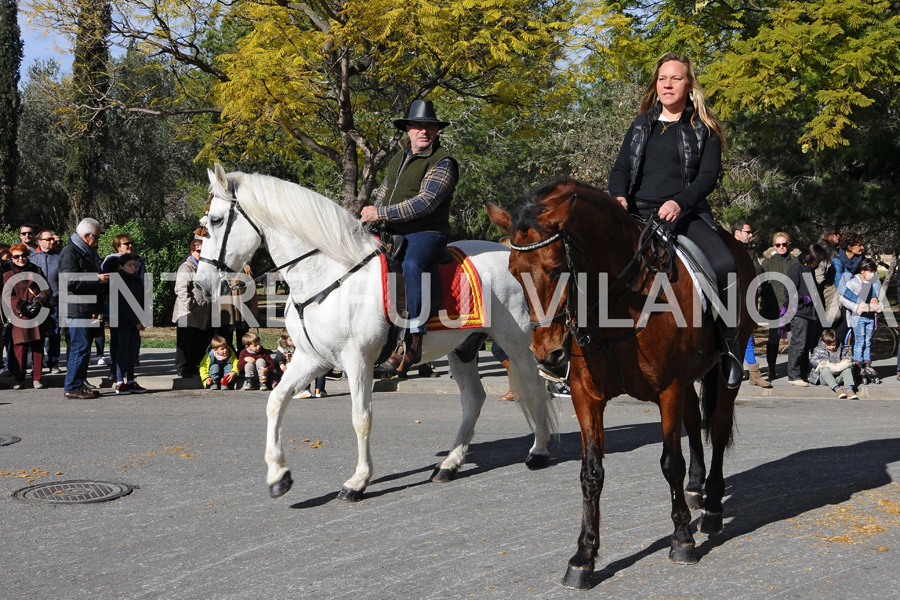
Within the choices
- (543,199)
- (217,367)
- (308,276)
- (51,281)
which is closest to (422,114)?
(308,276)

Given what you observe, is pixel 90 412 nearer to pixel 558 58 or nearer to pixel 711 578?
pixel 711 578

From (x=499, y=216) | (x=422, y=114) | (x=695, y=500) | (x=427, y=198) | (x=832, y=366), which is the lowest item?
(x=695, y=500)

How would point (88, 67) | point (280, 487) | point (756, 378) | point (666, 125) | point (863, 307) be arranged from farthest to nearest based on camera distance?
point (88, 67) < point (863, 307) < point (756, 378) < point (280, 487) < point (666, 125)

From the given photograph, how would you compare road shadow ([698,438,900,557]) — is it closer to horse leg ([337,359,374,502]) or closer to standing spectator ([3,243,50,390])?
horse leg ([337,359,374,502])

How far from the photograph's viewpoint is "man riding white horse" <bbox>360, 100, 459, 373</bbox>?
696 cm

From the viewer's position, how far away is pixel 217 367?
13227 millimetres

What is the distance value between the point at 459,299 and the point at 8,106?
105 feet

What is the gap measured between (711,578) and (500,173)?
90.0ft

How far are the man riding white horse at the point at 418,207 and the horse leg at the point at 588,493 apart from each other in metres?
2.11

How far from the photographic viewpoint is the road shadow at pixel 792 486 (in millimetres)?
5492

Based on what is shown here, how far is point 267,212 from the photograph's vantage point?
6797 mm

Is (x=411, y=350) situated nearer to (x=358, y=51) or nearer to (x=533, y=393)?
(x=533, y=393)

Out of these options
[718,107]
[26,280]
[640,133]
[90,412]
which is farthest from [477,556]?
[718,107]

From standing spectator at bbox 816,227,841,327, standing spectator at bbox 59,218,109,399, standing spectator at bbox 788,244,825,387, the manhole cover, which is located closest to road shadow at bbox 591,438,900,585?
the manhole cover
